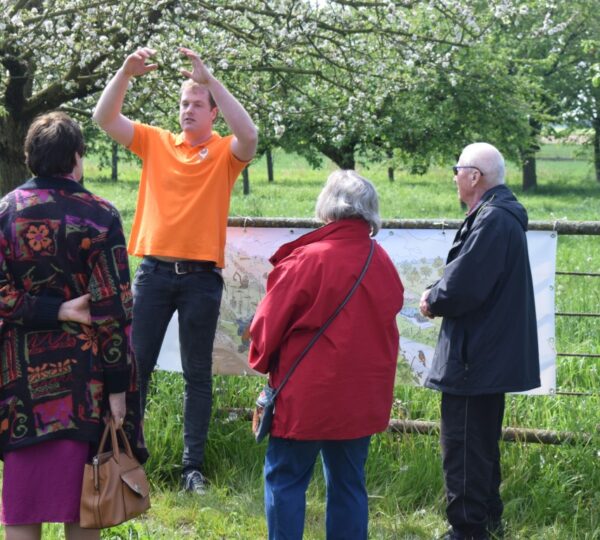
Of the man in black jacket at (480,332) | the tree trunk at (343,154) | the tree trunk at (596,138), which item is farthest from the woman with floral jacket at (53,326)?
the tree trunk at (596,138)

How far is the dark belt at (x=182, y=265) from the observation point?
477cm

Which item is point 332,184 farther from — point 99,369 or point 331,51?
point 331,51

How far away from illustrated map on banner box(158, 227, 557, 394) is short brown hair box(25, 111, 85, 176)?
7.82ft

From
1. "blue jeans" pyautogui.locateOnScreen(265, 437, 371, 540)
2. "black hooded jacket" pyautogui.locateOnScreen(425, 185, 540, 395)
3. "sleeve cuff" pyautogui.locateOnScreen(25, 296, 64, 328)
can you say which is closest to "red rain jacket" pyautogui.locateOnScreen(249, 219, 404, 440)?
"blue jeans" pyautogui.locateOnScreen(265, 437, 371, 540)

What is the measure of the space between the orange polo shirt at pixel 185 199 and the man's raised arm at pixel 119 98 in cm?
10

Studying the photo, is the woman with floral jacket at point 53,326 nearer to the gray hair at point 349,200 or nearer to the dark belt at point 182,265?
the gray hair at point 349,200

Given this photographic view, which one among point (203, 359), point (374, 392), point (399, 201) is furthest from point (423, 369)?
point (399, 201)

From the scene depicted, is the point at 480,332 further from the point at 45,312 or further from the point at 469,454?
the point at 45,312

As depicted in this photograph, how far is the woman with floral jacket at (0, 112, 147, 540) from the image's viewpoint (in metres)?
3.20

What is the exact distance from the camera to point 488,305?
4.11 m

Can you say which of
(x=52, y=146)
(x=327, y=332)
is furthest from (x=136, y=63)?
(x=327, y=332)

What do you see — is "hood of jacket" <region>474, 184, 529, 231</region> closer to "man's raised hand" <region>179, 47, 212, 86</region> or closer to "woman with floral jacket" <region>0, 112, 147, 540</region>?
"man's raised hand" <region>179, 47, 212, 86</region>

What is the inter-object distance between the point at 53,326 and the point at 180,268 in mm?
1578

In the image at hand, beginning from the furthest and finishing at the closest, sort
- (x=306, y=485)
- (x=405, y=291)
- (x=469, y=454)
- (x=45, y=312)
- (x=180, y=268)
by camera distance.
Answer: (x=405, y=291)
(x=180, y=268)
(x=469, y=454)
(x=306, y=485)
(x=45, y=312)
